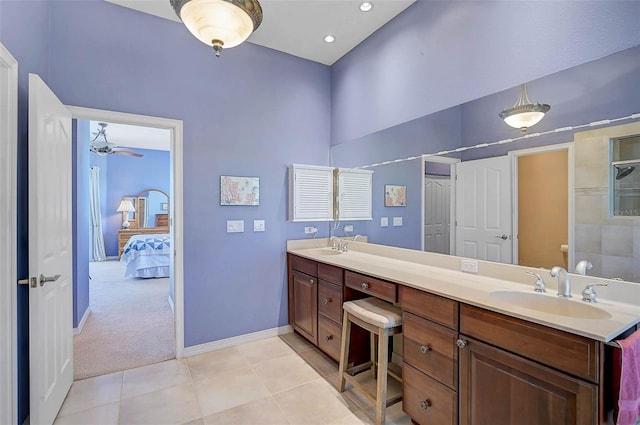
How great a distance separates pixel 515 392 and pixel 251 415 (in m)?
1.57

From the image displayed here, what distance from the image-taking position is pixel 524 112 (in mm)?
1880

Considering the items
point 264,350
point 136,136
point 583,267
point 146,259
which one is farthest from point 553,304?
point 136,136

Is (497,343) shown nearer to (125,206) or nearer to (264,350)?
(264,350)

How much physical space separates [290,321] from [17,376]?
212cm

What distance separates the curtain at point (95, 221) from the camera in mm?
7598

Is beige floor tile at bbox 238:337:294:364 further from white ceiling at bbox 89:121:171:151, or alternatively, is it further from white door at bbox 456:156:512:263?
white ceiling at bbox 89:121:171:151

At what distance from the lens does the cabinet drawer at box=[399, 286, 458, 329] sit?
160 cm

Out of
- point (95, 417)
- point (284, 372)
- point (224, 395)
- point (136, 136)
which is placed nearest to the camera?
point (95, 417)

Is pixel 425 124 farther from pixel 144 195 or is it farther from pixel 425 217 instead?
pixel 144 195

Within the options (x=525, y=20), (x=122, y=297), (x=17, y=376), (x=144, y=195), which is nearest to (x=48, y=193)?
(x=17, y=376)

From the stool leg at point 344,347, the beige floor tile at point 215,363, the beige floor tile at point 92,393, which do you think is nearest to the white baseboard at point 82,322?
the beige floor tile at point 92,393

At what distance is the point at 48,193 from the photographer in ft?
6.04

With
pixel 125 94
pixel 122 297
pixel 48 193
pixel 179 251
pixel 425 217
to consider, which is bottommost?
pixel 122 297

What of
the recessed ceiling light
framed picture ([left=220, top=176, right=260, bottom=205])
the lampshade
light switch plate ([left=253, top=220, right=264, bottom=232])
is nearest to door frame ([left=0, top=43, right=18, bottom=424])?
framed picture ([left=220, top=176, right=260, bottom=205])
